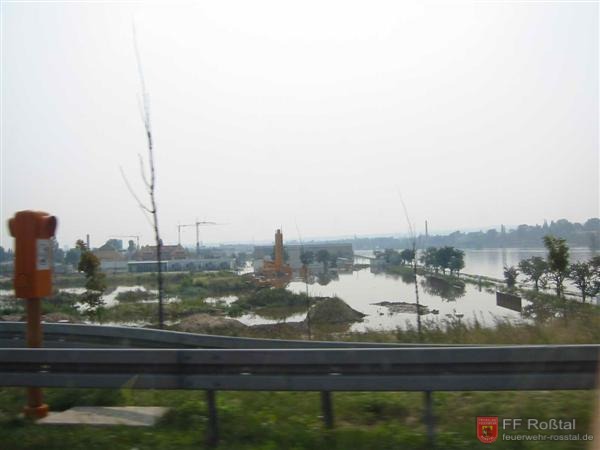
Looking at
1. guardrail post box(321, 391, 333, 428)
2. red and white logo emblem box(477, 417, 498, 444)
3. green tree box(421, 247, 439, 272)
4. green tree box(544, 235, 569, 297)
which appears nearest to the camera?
red and white logo emblem box(477, 417, 498, 444)

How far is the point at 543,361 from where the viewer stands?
16.3 ft

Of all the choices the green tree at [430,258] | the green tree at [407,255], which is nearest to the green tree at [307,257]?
the green tree at [407,255]

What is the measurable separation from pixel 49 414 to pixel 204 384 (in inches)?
89.0

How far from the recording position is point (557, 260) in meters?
13.5

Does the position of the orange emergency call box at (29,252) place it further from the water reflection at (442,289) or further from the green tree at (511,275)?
the green tree at (511,275)

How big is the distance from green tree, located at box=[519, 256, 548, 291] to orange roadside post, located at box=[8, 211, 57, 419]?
1047cm

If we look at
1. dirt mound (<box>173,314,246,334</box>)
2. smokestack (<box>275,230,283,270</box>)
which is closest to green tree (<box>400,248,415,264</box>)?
smokestack (<box>275,230,283,270</box>)

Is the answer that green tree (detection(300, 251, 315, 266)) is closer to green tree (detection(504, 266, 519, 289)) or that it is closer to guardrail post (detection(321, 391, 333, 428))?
green tree (detection(504, 266, 519, 289))

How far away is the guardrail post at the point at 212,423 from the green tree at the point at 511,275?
9853 mm

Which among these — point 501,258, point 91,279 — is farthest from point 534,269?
point 91,279

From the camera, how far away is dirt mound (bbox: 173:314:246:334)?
11891mm

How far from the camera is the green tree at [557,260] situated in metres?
13.2

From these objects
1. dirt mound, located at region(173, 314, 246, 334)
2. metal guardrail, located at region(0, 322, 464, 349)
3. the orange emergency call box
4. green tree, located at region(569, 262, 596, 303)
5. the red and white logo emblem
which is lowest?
the red and white logo emblem

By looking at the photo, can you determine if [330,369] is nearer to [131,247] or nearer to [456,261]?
[456,261]
